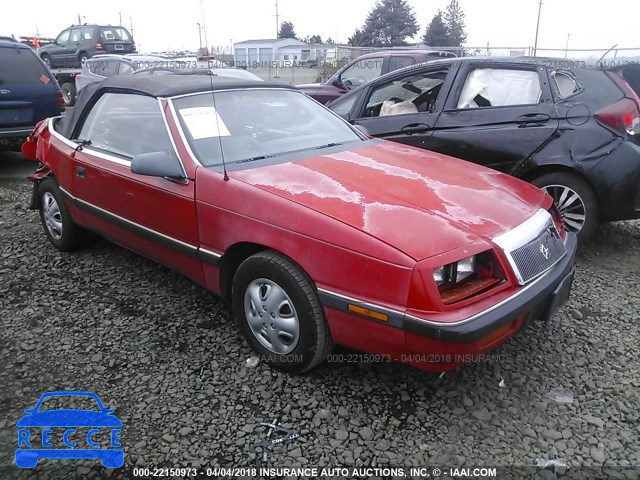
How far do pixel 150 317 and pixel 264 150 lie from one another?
1.36 metres

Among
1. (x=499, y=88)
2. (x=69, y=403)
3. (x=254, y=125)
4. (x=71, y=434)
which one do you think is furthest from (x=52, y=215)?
(x=499, y=88)

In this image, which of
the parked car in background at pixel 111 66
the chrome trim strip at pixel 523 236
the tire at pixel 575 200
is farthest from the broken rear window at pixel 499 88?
the parked car in background at pixel 111 66

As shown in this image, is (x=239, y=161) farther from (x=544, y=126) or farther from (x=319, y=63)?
(x=319, y=63)

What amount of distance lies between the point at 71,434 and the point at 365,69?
8.08m

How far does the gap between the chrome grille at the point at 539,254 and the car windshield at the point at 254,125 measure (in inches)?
60.9

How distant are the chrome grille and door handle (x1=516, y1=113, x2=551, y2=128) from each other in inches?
72.6

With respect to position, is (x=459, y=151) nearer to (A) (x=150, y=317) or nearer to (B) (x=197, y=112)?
(B) (x=197, y=112)

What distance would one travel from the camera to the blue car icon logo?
2338mm

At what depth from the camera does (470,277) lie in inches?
96.7

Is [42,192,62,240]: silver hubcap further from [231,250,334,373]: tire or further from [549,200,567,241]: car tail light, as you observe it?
[549,200,567,241]: car tail light

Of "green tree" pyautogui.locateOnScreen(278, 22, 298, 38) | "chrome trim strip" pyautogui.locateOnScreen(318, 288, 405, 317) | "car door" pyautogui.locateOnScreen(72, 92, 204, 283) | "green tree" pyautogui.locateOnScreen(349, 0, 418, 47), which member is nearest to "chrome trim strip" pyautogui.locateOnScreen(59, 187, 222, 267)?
"car door" pyautogui.locateOnScreen(72, 92, 204, 283)

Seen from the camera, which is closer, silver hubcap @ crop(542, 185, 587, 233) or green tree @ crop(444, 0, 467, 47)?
silver hubcap @ crop(542, 185, 587, 233)

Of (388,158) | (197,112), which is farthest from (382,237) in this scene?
(197,112)

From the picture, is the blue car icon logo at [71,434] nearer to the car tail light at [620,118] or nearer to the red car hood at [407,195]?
the red car hood at [407,195]
